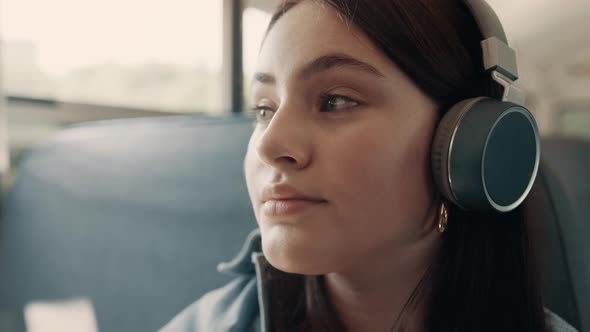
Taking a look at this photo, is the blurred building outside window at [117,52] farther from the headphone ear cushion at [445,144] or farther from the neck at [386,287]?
the headphone ear cushion at [445,144]

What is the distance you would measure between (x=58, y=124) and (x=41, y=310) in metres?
0.76

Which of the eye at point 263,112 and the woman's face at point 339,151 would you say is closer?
the woman's face at point 339,151

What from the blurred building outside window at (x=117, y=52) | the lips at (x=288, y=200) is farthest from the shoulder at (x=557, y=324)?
the blurred building outside window at (x=117, y=52)

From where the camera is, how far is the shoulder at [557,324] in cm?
69

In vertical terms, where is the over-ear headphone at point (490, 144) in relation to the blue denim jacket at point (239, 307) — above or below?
above

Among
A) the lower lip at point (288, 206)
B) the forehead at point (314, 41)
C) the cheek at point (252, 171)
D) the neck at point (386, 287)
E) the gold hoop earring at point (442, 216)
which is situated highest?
the forehead at point (314, 41)

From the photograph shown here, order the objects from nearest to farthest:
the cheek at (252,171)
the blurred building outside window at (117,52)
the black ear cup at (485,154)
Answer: the black ear cup at (485,154), the cheek at (252,171), the blurred building outside window at (117,52)

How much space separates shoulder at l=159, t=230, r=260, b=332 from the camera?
80 centimetres

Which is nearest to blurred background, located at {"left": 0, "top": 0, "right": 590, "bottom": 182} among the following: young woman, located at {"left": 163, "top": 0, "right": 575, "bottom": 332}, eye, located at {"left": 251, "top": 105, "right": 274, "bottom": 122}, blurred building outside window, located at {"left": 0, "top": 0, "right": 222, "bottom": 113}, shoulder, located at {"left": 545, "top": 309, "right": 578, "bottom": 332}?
blurred building outside window, located at {"left": 0, "top": 0, "right": 222, "bottom": 113}

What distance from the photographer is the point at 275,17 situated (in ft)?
2.31

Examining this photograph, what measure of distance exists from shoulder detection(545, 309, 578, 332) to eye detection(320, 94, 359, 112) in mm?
472

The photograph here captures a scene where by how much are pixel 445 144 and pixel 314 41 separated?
0.22 metres

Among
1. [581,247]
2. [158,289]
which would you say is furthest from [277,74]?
[158,289]

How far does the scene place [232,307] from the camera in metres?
0.84
